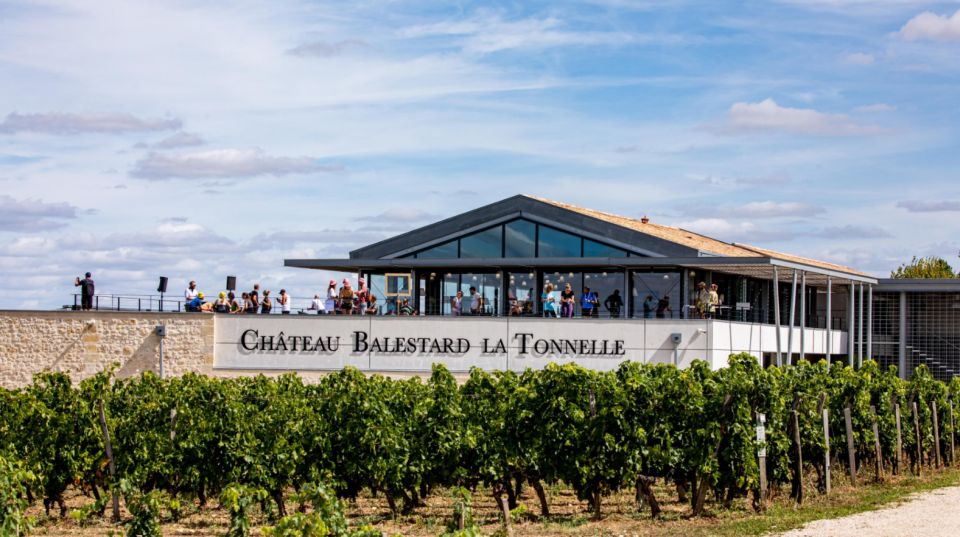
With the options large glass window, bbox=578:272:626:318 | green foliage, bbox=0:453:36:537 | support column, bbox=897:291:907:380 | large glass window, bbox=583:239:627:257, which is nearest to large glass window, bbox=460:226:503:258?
large glass window, bbox=583:239:627:257

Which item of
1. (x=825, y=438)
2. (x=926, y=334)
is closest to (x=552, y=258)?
(x=825, y=438)

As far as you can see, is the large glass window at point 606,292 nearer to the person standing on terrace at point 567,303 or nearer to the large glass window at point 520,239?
the person standing on terrace at point 567,303

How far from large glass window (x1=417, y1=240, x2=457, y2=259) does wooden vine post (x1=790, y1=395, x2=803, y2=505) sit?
13276mm

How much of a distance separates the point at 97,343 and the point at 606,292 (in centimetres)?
1186

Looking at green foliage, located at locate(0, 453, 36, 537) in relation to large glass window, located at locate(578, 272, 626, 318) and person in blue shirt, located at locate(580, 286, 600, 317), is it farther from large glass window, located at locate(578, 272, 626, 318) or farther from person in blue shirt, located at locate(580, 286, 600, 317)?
large glass window, located at locate(578, 272, 626, 318)

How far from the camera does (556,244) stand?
30.5 metres

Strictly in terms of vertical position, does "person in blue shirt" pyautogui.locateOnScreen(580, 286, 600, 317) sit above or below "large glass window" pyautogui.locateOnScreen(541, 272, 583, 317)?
below

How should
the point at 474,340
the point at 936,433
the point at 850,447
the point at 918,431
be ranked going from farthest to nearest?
the point at 474,340
the point at 936,433
the point at 918,431
the point at 850,447

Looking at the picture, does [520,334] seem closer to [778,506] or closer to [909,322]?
[778,506]

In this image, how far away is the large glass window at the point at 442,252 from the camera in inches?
1233

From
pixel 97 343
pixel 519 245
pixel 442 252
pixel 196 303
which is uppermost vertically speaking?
pixel 519 245

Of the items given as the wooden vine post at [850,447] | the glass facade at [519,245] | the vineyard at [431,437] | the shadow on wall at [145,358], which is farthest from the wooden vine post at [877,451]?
the shadow on wall at [145,358]

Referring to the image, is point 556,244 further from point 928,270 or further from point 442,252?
point 928,270

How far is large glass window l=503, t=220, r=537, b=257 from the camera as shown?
30.7m
